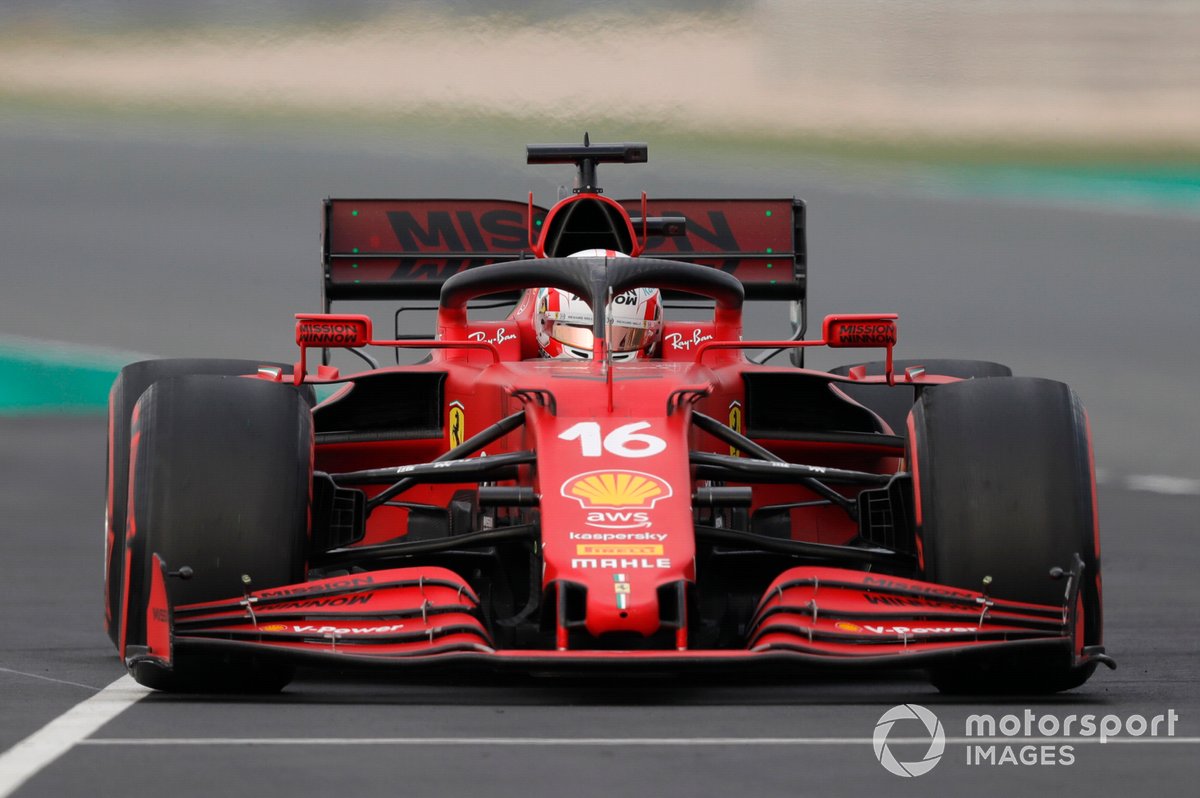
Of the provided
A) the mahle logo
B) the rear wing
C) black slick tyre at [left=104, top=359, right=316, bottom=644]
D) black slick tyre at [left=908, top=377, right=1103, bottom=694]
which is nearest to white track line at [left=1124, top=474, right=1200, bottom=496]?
the rear wing

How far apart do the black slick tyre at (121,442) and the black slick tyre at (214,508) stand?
1.05 ft

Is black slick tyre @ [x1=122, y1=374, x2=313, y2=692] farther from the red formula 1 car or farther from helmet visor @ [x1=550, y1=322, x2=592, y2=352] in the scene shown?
helmet visor @ [x1=550, y1=322, x2=592, y2=352]

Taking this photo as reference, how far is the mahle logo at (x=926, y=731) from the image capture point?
6213 millimetres

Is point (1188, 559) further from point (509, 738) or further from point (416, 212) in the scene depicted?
point (509, 738)

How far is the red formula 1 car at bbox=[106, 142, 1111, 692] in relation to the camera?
Result: 7.81 metres

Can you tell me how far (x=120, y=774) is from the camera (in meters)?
6.04

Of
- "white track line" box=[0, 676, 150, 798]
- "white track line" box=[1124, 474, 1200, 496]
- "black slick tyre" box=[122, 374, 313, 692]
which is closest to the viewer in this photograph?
"white track line" box=[0, 676, 150, 798]

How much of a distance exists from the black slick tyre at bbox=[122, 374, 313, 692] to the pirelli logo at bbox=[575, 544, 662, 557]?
3.68 feet

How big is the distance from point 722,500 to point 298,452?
1616 mm

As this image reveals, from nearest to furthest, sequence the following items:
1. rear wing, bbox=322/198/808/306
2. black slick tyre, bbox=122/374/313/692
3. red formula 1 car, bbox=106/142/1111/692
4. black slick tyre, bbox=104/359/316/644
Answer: red formula 1 car, bbox=106/142/1111/692
black slick tyre, bbox=122/374/313/692
black slick tyre, bbox=104/359/316/644
rear wing, bbox=322/198/808/306

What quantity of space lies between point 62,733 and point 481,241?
6.83 m

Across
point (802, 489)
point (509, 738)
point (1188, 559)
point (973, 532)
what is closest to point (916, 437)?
point (973, 532)

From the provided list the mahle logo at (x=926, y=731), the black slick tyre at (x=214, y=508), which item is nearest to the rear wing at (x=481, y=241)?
the black slick tyre at (x=214, y=508)

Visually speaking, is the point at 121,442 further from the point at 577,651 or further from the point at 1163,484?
the point at 1163,484
